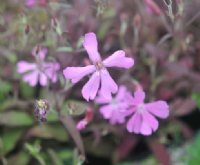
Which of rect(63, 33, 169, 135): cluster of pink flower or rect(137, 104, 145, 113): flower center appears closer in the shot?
rect(63, 33, 169, 135): cluster of pink flower

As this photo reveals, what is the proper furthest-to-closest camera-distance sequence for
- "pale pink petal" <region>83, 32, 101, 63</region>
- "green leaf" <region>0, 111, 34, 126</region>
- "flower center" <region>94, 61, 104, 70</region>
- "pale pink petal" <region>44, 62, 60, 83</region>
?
"green leaf" <region>0, 111, 34, 126</region>, "pale pink petal" <region>44, 62, 60, 83</region>, "flower center" <region>94, 61, 104, 70</region>, "pale pink petal" <region>83, 32, 101, 63</region>

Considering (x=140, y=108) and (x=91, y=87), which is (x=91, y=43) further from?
(x=140, y=108)

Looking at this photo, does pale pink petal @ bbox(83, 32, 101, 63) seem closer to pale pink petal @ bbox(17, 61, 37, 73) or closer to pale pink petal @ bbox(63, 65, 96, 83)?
pale pink petal @ bbox(63, 65, 96, 83)

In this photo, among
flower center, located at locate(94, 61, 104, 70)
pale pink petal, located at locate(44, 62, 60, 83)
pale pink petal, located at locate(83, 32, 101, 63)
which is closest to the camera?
pale pink petal, located at locate(83, 32, 101, 63)

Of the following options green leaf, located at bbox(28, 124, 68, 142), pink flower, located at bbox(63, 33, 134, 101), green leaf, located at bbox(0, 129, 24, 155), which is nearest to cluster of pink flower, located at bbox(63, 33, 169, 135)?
pink flower, located at bbox(63, 33, 134, 101)

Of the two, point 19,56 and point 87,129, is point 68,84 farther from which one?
point 19,56

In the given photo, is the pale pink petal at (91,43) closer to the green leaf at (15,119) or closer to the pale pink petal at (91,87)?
the pale pink petal at (91,87)

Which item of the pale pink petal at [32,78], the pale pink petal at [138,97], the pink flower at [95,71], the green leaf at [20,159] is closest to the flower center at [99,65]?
the pink flower at [95,71]

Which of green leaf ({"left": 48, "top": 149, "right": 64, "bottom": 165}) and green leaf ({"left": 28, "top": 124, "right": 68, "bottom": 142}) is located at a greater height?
green leaf ({"left": 28, "top": 124, "right": 68, "bottom": 142})
